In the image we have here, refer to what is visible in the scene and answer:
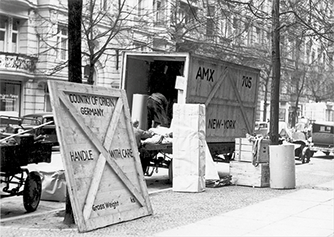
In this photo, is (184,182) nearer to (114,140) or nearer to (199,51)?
(114,140)

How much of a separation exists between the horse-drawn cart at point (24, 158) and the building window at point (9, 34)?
23636 mm

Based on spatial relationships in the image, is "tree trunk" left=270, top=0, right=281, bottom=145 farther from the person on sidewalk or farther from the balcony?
the balcony

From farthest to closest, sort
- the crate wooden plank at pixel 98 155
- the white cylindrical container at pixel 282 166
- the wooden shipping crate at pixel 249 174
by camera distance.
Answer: the wooden shipping crate at pixel 249 174 → the white cylindrical container at pixel 282 166 → the crate wooden plank at pixel 98 155

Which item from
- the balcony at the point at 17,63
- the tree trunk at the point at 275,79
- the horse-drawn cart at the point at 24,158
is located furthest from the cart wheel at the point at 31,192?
the balcony at the point at 17,63

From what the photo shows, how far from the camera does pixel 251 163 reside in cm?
1377

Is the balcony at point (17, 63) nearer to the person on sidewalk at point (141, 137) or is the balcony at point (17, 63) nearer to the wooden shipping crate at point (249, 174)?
the person on sidewalk at point (141, 137)

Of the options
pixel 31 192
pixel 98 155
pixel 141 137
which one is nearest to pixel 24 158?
pixel 31 192

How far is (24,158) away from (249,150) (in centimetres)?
639

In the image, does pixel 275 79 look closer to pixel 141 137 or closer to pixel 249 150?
pixel 249 150

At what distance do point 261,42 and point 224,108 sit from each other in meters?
17.9

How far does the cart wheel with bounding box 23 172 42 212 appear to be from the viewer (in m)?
9.44

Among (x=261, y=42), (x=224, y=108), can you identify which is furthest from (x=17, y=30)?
(x=224, y=108)

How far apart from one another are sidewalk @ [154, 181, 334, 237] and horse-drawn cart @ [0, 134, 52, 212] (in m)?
2.71

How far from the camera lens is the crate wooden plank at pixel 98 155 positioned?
772 cm
